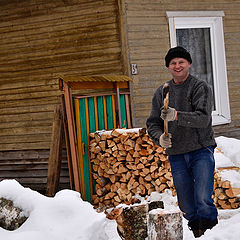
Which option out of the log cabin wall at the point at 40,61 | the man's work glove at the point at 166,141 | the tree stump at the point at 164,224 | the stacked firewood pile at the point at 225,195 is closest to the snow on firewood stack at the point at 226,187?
the stacked firewood pile at the point at 225,195

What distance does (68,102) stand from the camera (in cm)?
667

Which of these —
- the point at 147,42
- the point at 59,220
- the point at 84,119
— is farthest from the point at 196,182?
the point at 147,42

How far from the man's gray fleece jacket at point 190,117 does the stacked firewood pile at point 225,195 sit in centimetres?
220

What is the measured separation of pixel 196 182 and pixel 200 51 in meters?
5.88

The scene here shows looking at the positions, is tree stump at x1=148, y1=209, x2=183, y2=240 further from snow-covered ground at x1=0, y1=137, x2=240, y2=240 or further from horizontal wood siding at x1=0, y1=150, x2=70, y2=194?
horizontal wood siding at x1=0, y1=150, x2=70, y2=194

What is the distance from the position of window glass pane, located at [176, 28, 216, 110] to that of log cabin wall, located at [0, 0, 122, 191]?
180 cm

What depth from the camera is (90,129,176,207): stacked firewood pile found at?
6500 mm

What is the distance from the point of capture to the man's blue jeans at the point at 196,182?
3869mm

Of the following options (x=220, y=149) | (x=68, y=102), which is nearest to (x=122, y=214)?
(x=68, y=102)

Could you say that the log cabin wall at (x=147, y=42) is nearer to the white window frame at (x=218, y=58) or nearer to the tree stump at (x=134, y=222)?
the white window frame at (x=218, y=58)

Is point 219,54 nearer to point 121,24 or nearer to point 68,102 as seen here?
point 121,24

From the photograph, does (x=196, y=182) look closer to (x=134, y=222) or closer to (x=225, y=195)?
(x=134, y=222)

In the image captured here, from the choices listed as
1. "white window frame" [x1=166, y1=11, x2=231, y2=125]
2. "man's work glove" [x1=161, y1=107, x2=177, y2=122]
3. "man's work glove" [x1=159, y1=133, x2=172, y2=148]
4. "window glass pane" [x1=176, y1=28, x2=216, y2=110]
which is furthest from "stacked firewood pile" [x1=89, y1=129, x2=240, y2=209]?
"window glass pane" [x1=176, y1=28, x2=216, y2=110]

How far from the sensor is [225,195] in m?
6.05
